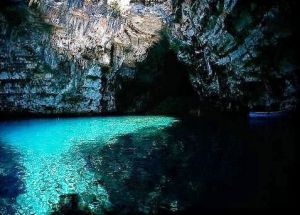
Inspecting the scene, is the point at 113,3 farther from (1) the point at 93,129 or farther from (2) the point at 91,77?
(1) the point at 93,129

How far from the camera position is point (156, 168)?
547 inches

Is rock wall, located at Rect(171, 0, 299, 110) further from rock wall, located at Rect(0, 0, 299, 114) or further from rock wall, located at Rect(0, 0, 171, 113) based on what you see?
rock wall, located at Rect(0, 0, 171, 113)

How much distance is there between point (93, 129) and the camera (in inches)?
963

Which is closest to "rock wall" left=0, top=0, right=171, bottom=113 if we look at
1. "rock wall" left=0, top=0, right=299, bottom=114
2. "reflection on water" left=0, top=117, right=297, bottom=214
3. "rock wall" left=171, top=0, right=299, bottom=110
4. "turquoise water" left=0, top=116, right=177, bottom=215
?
"rock wall" left=0, top=0, right=299, bottom=114

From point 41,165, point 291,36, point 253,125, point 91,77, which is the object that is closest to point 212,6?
point 291,36

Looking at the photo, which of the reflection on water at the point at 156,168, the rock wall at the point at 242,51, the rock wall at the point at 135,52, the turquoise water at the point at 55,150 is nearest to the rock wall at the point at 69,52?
the rock wall at the point at 135,52

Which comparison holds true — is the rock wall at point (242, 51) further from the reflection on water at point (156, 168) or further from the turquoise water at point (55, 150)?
the turquoise water at point (55, 150)

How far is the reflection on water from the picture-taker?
33.7ft

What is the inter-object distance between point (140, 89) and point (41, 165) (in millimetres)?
19631

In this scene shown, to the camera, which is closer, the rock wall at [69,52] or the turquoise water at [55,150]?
the turquoise water at [55,150]

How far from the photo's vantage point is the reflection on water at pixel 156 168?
10.3m

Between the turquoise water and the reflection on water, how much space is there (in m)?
0.04

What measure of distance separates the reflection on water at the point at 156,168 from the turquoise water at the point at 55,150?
0.04m

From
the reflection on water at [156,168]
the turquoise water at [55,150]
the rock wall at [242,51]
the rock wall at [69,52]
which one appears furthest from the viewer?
the rock wall at [69,52]
